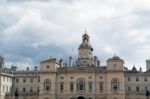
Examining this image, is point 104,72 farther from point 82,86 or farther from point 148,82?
point 148,82

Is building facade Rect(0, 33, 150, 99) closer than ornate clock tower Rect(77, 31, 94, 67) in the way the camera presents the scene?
Yes

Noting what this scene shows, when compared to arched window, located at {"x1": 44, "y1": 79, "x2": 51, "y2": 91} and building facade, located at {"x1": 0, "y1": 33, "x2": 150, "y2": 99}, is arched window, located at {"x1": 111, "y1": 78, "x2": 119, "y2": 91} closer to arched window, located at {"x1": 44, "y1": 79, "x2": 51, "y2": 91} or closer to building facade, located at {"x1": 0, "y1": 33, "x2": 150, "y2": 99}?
building facade, located at {"x1": 0, "y1": 33, "x2": 150, "y2": 99}

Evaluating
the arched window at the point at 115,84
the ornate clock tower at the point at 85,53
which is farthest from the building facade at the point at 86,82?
the ornate clock tower at the point at 85,53

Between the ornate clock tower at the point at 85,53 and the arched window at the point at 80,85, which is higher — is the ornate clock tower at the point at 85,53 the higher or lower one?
the higher one

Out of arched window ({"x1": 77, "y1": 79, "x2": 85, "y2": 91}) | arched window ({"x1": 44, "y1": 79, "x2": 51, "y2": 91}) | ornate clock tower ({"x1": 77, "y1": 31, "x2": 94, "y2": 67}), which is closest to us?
arched window ({"x1": 77, "y1": 79, "x2": 85, "y2": 91})

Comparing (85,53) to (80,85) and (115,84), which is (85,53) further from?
(115,84)

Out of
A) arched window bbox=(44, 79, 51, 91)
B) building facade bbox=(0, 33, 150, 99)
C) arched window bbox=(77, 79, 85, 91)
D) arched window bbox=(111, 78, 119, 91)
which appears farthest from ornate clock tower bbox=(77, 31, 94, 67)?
arched window bbox=(111, 78, 119, 91)

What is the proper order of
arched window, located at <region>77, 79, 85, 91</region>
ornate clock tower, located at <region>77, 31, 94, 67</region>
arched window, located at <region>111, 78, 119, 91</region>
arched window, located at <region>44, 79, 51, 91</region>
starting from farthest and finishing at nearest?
ornate clock tower, located at <region>77, 31, 94, 67</region>, arched window, located at <region>44, 79, 51, 91</region>, arched window, located at <region>77, 79, 85, 91</region>, arched window, located at <region>111, 78, 119, 91</region>

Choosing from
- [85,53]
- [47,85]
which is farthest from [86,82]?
[85,53]

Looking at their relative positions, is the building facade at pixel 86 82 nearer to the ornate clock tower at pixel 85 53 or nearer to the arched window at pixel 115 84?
the arched window at pixel 115 84

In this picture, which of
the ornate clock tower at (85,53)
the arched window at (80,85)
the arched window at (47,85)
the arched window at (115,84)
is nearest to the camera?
the arched window at (115,84)

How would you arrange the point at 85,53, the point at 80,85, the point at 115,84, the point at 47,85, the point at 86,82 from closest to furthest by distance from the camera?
1. the point at 115,84
2. the point at 86,82
3. the point at 80,85
4. the point at 47,85
5. the point at 85,53

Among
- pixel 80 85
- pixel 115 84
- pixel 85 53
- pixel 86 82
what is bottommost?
pixel 80 85

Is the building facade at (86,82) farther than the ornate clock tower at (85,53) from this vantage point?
No
